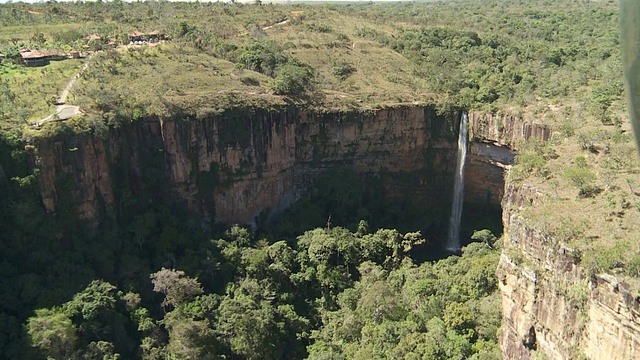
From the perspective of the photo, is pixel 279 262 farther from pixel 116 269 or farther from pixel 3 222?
pixel 3 222

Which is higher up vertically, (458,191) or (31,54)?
(31,54)

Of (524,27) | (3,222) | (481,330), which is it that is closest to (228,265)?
(3,222)

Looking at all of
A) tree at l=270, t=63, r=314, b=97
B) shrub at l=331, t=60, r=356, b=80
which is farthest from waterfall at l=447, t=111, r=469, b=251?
tree at l=270, t=63, r=314, b=97

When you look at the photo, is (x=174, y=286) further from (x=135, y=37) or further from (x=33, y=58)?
(x=135, y=37)

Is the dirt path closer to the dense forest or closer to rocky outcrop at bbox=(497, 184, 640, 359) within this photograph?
the dense forest

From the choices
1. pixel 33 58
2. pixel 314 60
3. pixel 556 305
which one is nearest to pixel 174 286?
pixel 556 305

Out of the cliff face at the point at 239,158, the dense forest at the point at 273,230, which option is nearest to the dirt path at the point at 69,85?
the dense forest at the point at 273,230

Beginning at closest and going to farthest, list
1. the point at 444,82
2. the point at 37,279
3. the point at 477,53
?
the point at 37,279 < the point at 444,82 < the point at 477,53
